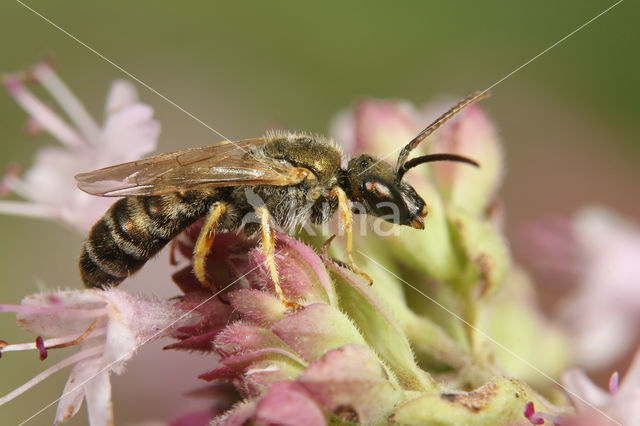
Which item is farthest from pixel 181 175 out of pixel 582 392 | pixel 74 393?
pixel 582 392

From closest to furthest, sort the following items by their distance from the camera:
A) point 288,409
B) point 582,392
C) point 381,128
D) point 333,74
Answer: point 288,409 → point 582,392 → point 381,128 → point 333,74

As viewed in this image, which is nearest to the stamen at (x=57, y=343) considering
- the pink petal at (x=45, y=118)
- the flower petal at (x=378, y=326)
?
the flower petal at (x=378, y=326)

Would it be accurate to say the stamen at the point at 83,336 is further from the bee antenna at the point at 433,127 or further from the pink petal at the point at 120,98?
the bee antenna at the point at 433,127

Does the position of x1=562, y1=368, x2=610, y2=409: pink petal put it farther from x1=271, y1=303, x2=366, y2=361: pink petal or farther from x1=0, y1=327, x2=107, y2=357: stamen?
x1=0, y1=327, x2=107, y2=357: stamen

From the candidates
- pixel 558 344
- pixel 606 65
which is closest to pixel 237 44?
pixel 606 65

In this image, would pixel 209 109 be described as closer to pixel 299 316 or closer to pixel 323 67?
pixel 323 67

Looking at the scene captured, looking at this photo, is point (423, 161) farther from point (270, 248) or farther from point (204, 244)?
point (204, 244)
